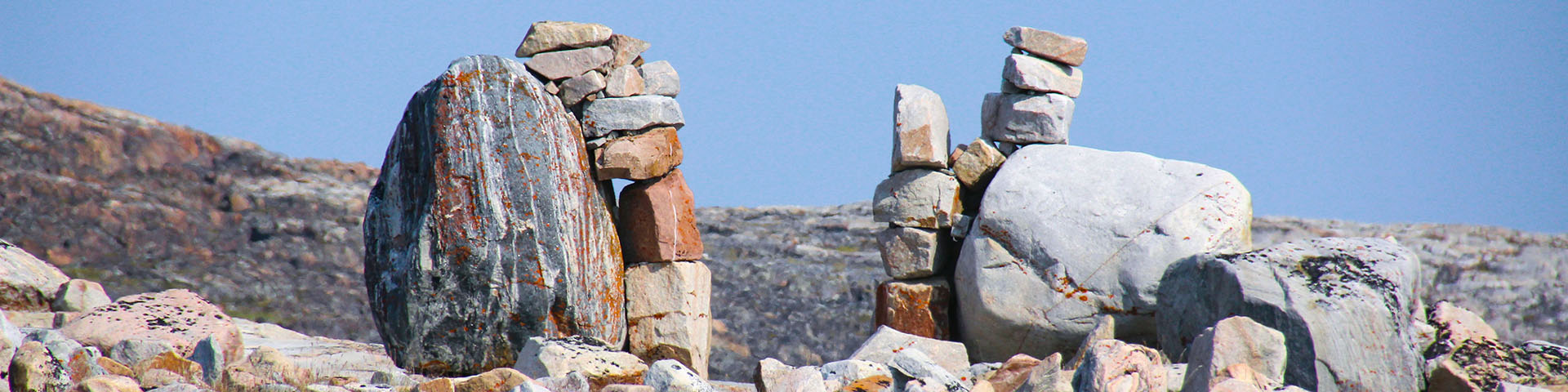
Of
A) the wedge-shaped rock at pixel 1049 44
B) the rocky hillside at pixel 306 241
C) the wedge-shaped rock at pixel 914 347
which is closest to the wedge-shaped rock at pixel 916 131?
the wedge-shaped rock at pixel 1049 44

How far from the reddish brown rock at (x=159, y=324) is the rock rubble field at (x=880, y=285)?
0.09ft

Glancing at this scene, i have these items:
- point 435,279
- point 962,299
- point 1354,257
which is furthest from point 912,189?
point 435,279

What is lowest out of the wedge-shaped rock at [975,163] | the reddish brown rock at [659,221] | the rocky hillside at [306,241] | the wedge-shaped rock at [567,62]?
the rocky hillside at [306,241]

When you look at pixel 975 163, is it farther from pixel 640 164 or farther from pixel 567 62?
pixel 567 62

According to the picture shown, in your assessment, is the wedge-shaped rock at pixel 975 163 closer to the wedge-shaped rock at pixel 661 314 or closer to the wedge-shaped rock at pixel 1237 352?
the wedge-shaped rock at pixel 661 314

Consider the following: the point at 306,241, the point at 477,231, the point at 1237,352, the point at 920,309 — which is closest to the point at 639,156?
the point at 477,231

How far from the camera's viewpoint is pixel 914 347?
25.2 feet

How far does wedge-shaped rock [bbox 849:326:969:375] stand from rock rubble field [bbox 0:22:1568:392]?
0.07 feet

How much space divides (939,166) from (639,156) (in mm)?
2659

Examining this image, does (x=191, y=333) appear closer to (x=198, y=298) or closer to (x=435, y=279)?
(x=198, y=298)

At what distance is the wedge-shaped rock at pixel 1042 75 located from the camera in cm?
927

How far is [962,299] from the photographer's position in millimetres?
9141

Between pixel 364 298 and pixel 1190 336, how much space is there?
43.9ft

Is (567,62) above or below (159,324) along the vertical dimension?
above
